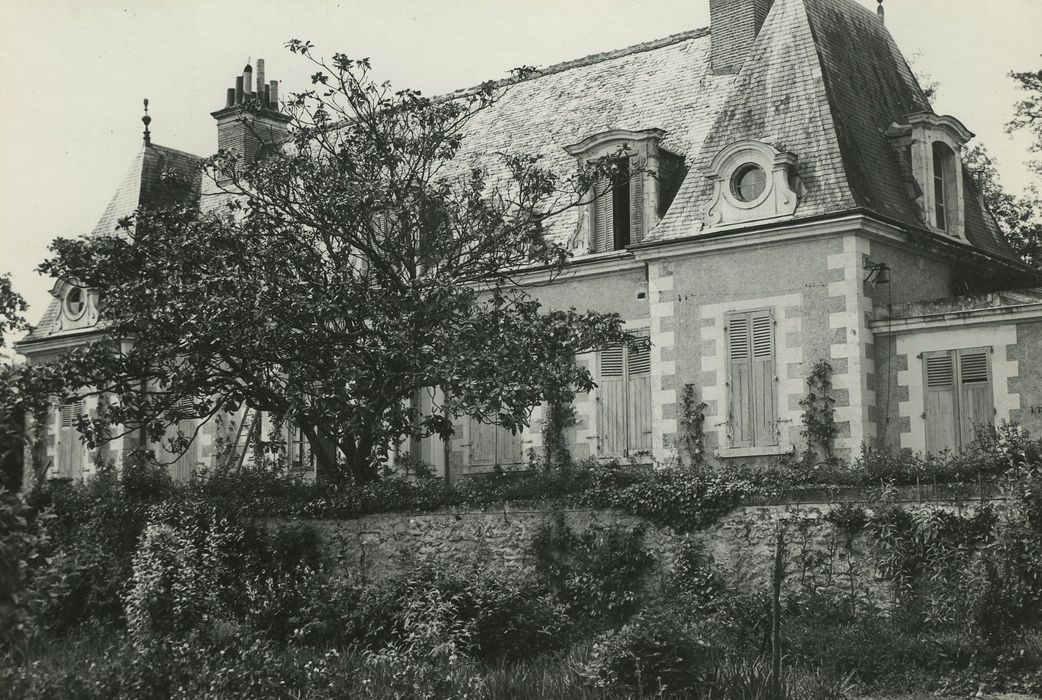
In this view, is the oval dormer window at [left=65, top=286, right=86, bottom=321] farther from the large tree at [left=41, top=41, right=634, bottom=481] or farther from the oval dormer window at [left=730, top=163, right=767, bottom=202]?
the oval dormer window at [left=730, top=163, right=767, bottom=202]

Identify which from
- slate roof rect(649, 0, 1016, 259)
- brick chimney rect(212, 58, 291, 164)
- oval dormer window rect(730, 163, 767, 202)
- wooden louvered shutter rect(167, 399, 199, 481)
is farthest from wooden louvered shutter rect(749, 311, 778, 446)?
brick chimney rect(212, 58, 291, 164)

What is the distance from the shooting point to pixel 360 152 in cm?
1783

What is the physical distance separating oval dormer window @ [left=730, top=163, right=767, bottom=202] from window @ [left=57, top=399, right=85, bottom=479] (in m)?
15.2

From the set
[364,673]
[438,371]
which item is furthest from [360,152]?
[364,673]

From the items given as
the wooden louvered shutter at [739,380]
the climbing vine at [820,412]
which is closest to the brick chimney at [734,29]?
the wooden louvered shutter at [739,380]

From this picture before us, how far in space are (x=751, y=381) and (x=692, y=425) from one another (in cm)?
104

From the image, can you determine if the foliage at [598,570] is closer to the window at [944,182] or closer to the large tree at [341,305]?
the large tree at [341,305]

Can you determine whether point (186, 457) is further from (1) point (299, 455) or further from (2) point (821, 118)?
(2) point (821, 118)

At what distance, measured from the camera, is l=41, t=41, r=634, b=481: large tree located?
1631cm

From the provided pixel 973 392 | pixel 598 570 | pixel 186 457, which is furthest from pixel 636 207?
pixel 186 457

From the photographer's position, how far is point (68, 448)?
26953mm

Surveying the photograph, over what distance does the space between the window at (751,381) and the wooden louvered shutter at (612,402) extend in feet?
7.45

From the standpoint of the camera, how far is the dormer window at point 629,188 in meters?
19.9

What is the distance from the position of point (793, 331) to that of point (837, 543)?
4.29 metres
